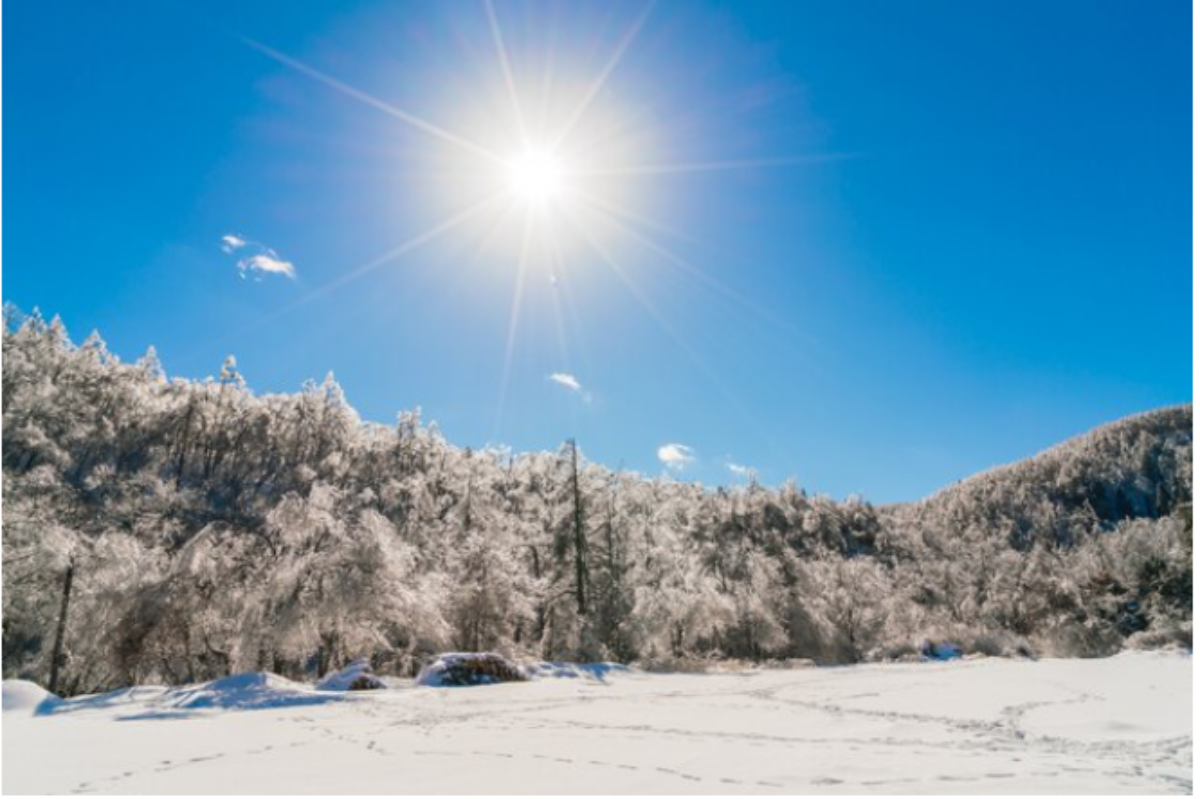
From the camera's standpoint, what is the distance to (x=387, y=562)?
68.5ft

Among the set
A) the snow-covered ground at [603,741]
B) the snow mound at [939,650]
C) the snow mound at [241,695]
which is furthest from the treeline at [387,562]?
the snow-covered ground at [603,741]

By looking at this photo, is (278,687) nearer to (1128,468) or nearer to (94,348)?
(94,348)

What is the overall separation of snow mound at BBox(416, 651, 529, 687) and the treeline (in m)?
5.03

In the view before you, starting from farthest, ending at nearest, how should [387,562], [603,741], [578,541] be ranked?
[578,541] → [387,562] → [603,741]

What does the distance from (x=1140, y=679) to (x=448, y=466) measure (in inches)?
2237

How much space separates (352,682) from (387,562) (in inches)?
265

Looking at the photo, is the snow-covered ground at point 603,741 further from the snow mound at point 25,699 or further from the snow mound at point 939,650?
the snow mound at point 939,650

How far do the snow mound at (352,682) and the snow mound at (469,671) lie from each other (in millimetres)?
1489

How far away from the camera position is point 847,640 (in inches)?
1475

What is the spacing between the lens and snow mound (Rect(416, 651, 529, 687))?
1611cm

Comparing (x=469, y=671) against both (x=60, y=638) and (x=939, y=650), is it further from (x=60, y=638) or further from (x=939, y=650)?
(x=939, y=650)

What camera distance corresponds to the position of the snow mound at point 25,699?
10742mm

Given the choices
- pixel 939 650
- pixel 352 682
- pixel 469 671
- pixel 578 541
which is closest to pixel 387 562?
pixel 469 671

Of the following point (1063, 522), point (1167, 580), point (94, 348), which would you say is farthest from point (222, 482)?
point (1063, 522)
